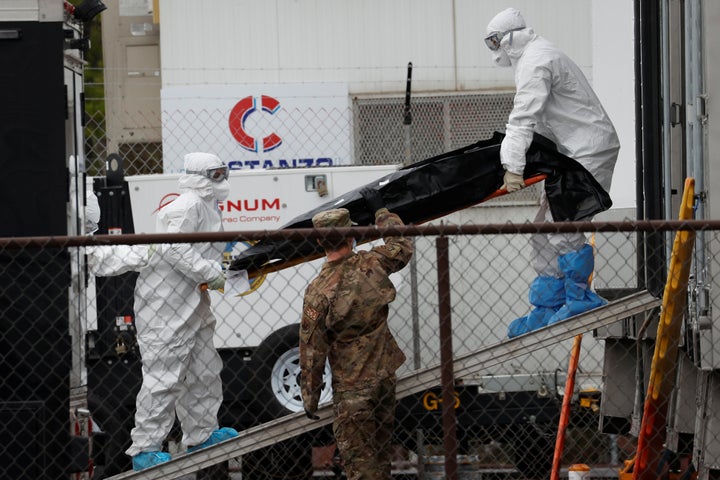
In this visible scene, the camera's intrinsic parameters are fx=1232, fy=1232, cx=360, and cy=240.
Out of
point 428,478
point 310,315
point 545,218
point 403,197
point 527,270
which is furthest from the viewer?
point 527,270

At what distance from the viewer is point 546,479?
388 inches

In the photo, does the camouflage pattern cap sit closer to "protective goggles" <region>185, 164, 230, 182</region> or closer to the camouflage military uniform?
the camouflage military uniform

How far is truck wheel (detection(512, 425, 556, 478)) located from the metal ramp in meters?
3.09

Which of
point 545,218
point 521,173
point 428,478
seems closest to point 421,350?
point 428,478

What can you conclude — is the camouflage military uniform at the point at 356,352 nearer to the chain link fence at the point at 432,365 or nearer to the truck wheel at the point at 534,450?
the chain link fence at the point at 432,365

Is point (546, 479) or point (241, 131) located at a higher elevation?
point (241, 131)

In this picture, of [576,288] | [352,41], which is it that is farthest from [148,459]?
[352,41]

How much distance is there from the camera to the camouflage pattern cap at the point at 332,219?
672cm

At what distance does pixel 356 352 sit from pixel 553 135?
187 centimetres

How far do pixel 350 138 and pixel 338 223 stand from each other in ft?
17.3

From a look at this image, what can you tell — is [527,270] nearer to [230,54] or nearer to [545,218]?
[545,218]

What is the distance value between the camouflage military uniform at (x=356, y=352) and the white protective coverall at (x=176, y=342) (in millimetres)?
1457

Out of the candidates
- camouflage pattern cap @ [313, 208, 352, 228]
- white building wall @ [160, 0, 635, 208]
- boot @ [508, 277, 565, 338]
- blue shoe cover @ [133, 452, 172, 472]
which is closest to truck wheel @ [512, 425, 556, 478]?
boot @ [508, 277, 565, 338]

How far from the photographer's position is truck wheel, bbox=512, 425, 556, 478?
31.9 ft
